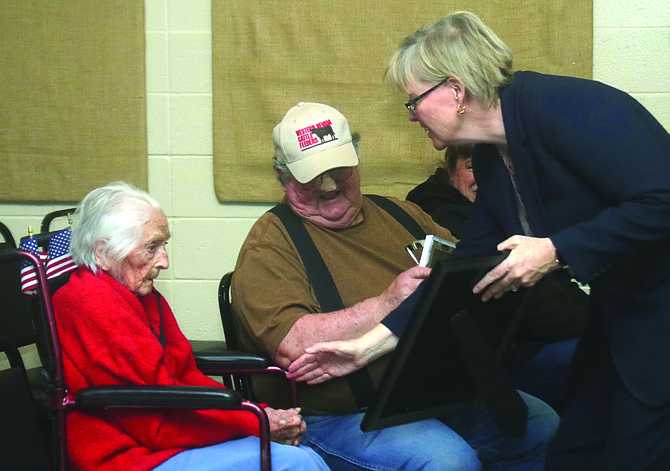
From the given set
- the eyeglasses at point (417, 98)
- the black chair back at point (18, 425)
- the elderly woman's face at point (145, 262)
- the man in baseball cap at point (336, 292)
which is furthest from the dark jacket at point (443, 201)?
the black chair back at point (18, 425)

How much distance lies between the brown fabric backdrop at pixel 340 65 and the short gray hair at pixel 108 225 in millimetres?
965

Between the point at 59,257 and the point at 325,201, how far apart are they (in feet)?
2.24

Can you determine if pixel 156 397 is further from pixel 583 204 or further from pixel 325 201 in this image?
pixel 583 204

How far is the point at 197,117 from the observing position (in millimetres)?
2582

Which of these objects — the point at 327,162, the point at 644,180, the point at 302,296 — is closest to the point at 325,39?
the point at 327,162

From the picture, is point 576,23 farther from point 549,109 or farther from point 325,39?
point 549,109

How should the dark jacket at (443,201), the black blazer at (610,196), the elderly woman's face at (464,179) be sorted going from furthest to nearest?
the elderly woman's face at (464,179), the dark jacket at (443,201), the black blazer at (610,196)

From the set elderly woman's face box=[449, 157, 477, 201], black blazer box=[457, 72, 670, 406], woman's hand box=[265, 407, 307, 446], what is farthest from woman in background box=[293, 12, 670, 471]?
elderly woman's face box=[449, 157, 477, 201]

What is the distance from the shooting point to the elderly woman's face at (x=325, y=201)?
1839mm

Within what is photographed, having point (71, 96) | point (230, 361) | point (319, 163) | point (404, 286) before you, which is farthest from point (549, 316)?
point (71, 96)

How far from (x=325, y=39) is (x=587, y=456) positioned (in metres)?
1.74

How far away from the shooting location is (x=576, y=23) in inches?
95.9

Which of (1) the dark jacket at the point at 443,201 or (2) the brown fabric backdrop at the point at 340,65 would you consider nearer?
(1) the dark jacket at the point at 443,201

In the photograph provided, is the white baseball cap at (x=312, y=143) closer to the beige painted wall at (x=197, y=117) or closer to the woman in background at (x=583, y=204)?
the woman in background at (x=583, y=204)
